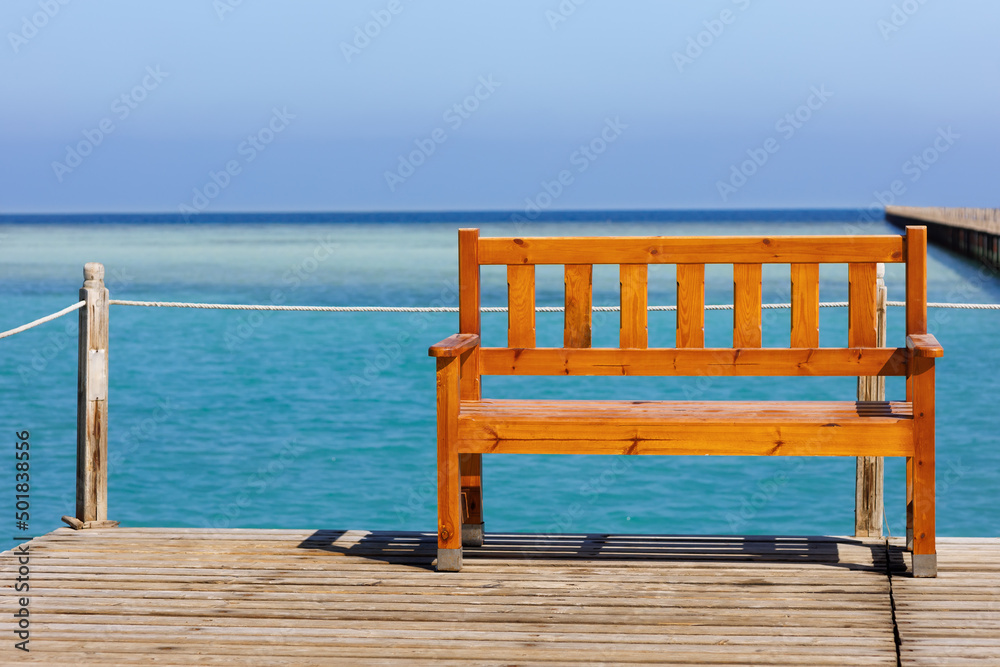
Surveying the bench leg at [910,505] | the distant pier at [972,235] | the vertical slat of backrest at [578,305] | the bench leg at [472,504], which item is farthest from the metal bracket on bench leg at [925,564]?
the distant pier at [972,235]

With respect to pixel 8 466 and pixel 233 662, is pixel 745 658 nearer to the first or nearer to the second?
pixel 233 662

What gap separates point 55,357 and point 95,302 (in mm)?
15705

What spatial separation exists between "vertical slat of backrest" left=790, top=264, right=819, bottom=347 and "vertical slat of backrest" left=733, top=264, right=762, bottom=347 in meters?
0.12

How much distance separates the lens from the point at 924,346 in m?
3.30

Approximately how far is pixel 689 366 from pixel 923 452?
83cm

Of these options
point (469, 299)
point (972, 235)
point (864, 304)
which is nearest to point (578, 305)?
point (469, 299)

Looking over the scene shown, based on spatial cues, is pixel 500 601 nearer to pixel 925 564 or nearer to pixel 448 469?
pixel 448 469

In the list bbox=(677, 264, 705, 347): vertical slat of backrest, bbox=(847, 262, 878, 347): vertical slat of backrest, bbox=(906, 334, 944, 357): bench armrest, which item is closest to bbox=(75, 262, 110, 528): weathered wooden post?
bbox=(677, 264, 705, 347): vertical slat of backrest

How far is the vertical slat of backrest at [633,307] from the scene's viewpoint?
3.88 m

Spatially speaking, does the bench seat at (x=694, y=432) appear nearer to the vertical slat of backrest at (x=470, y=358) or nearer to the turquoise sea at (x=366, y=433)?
the vertical slat of backrest at (x=470, y=358)

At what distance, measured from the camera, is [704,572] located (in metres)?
3.53

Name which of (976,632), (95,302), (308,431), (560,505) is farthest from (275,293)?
(976,632)

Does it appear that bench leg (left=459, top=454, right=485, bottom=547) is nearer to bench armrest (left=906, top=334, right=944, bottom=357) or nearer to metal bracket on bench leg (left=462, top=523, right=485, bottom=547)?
metal bracket on bench leg (left=462, top=523, right=485, bottom=547)

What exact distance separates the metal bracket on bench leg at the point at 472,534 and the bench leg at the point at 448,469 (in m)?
0.33
